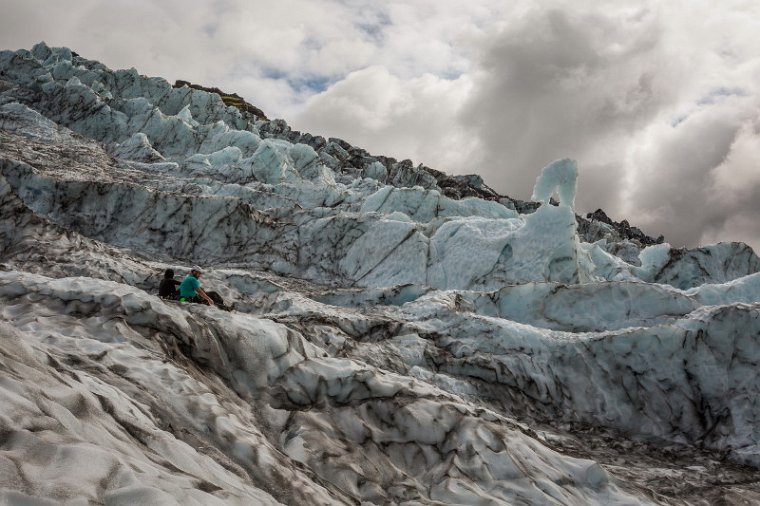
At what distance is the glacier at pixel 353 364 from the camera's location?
5414 millimetres

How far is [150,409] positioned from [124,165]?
153 ft

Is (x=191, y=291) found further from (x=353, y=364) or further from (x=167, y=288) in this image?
(x=353, y=364)

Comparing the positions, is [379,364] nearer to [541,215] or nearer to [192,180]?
[541,215]

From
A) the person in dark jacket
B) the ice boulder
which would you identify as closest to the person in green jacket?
the person in dark jacket

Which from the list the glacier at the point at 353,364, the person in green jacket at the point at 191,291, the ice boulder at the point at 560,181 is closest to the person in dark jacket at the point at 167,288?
the person in green jacket at the point at 191,291

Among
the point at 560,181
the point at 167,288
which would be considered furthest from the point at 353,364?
the point at 560,181

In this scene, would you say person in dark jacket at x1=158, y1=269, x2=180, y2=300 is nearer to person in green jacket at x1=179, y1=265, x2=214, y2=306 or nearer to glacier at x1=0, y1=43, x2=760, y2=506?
person in green jacket at x1=179, y1=265, x2=214, y2=306

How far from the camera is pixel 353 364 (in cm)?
966

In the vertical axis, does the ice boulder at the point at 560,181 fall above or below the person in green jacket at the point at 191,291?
above

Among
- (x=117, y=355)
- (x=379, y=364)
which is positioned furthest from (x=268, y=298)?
(x=117, y=355)

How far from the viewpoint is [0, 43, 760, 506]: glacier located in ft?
17.8

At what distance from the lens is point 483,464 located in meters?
7.94

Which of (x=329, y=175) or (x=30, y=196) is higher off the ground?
(x=329, y=175)

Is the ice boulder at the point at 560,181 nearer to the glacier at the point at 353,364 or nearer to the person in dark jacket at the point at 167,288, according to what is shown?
the glacier at the point at 353,364
